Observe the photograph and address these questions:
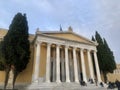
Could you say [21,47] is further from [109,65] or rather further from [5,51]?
[109,65]

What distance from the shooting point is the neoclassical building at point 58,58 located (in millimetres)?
24578

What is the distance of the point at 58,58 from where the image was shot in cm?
2559

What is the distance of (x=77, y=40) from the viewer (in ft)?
97.0

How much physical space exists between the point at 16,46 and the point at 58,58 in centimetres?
738

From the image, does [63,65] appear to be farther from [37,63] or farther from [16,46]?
[16,46]

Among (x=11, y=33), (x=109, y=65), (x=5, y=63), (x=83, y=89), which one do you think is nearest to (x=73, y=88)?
(x=83, y=89)

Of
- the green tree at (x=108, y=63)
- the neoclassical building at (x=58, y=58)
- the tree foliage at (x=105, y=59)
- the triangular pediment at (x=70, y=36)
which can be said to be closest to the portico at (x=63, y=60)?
the neoclassical building at (x=58, y=58)

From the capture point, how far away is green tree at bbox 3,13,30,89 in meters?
21.4

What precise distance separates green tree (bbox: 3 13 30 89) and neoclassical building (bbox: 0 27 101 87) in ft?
7.53

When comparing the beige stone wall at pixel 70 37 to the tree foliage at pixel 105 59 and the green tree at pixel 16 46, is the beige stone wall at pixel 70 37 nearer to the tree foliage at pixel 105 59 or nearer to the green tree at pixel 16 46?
the tree foliage at pixel 105 59

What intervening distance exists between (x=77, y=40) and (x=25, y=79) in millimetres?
12263

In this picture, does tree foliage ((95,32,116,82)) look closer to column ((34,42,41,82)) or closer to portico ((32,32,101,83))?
portico ((32,32,101,83))

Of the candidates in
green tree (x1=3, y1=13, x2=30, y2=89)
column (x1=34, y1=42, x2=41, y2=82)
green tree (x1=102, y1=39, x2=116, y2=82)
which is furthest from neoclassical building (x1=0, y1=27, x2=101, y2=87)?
green tree (x1=102, y1=39, x2=116, y2=82)

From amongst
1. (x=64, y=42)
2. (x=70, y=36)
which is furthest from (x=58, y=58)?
(x=70, y=36)
